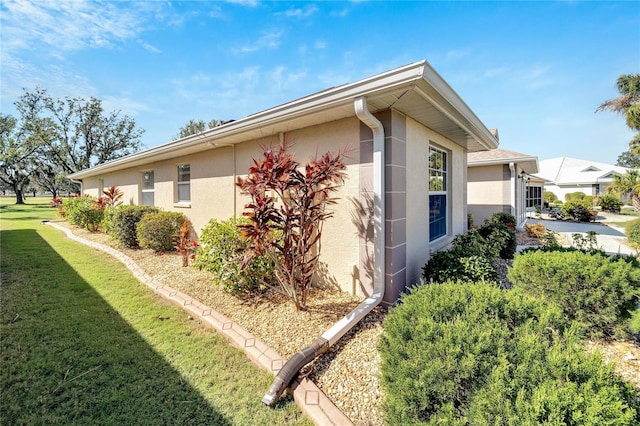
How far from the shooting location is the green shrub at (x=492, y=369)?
4.82 feet

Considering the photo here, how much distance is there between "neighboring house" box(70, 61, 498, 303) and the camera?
13.1ft

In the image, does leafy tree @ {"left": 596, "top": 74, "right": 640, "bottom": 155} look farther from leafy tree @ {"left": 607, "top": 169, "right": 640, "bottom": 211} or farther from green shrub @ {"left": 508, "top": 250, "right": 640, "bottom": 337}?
green shrub @ {"left": 508, "top": 250, "right": 640, "bottom": 337}

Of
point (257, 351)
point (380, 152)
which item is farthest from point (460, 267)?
point (257, 351)

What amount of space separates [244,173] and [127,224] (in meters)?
5.30

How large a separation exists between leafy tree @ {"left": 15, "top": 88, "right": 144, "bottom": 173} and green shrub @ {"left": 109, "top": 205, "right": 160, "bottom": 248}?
103 ft

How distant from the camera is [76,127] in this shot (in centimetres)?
3181

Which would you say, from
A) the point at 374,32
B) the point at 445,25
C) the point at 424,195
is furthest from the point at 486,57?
the point at 424,195

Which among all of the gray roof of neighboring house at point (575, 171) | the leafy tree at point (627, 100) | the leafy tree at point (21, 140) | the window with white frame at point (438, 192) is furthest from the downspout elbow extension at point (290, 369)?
the leafy tree at point (21, 140)

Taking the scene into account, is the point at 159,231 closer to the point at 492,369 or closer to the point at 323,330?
the point at 323,330

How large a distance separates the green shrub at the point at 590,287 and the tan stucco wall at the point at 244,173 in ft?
9.09

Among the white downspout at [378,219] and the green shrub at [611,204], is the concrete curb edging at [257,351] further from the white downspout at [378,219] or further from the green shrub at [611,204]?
the green shrub at [611,204]

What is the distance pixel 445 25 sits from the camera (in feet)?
19.7

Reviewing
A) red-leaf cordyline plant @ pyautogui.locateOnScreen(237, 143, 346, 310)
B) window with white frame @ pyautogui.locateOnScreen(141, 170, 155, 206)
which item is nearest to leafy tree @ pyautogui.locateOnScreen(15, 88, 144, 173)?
window with white frame @ pyautogui.locateOnScreen(141, 170, 155, 206)

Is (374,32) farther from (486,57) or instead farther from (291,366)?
(291,366)
